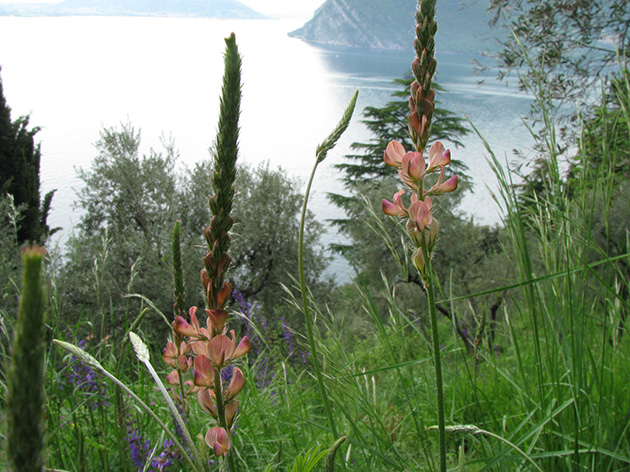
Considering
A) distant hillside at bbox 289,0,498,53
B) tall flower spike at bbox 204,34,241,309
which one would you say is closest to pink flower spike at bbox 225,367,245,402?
tall flower spike at bbox 204,34,241,309

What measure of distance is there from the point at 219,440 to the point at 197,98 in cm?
3919

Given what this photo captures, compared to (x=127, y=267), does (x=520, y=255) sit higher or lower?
higher

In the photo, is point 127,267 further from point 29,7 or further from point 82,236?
point 29,7

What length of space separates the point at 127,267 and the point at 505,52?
10.4 m

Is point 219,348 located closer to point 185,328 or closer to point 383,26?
point 185,328

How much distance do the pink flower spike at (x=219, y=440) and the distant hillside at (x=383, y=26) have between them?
52942mm

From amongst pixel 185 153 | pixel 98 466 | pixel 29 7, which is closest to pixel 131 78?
pixel 185 153

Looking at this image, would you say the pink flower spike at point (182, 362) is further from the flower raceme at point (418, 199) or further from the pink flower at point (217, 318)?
the flower raceme at point (418, 199)

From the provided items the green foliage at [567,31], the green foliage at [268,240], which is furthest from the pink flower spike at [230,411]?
the green foliage at [268,240]

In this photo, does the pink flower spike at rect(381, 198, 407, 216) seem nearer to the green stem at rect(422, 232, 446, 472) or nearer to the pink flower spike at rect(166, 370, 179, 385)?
the green stem at rect(422, 232, 446, 472)

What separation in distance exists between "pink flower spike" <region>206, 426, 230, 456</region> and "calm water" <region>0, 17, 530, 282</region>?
472 cm

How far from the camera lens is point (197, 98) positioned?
37.0 meters

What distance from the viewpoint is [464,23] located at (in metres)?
59.8

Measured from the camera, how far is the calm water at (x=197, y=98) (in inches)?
919
